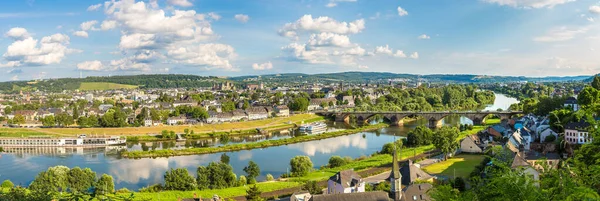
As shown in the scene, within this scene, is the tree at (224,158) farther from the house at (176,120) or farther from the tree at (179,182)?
the house at (176,120)

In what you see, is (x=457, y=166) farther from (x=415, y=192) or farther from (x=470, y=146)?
(x=415, y=192)

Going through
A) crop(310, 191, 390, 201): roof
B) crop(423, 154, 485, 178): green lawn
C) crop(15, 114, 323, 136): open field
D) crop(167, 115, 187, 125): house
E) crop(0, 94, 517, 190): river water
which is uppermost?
crop(310, 191, 390, 201): roof

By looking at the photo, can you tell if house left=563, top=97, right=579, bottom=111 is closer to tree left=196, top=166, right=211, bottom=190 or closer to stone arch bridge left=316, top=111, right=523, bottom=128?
stone arch bridge left=316, top=111, right=523, bottom=128

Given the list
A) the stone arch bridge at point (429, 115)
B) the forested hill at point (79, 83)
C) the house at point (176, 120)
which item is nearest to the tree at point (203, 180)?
the house at point (176, 120)

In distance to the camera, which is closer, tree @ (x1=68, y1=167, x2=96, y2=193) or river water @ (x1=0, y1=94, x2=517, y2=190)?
tree @ (x1=68, y1=167, x2=96, y2=193)

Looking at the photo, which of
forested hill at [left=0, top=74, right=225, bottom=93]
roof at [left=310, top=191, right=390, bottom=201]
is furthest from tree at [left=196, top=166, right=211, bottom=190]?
forested hill at [left=0, top=74, right=225, bottom=93]

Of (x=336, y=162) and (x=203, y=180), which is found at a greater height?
(x=203, y=180)

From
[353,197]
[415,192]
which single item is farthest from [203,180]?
[415,192]
